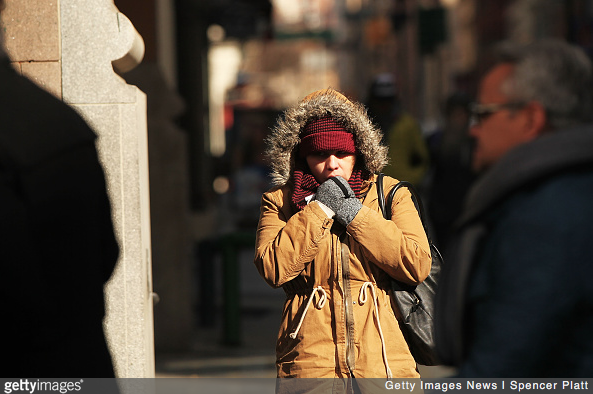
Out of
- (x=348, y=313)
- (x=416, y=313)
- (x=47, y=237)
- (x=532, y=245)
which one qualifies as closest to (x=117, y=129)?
(x=348, y=313)

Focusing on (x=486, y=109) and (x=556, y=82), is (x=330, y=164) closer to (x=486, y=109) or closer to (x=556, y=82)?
(x=486, y=109)

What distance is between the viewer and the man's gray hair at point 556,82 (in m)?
2.23

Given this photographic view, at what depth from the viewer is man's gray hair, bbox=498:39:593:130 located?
2.23 meters

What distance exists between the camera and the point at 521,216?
2.06 metres

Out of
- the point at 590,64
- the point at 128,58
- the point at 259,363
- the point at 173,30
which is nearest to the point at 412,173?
the point at 259,363

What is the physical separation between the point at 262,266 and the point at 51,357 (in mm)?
1292

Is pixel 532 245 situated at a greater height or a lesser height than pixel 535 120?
lesser

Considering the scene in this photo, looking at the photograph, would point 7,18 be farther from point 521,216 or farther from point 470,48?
point 470,48

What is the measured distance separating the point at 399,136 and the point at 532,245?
667 cm

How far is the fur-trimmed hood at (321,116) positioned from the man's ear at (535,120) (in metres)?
1.41

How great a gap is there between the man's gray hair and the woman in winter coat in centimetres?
115

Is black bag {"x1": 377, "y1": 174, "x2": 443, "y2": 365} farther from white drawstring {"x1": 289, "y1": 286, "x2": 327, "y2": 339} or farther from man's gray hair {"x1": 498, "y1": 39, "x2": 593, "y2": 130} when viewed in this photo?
man's gray hair {"x1": 498, "y1": 39, "x2": 593, "y2": 130}

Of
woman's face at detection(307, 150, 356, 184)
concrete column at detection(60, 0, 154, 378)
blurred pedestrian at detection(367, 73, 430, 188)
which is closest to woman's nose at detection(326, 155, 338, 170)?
woman's face at detection(307, 150, 356, 184)

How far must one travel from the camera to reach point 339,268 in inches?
135
